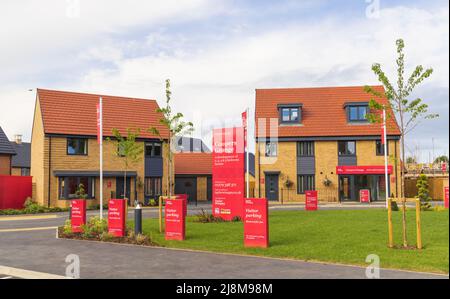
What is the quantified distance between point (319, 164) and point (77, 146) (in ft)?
64.5

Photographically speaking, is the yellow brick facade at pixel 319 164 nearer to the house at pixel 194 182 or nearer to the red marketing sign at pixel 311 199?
the house at pixel 194 182

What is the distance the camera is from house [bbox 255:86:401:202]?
128 ft

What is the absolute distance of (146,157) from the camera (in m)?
39.5

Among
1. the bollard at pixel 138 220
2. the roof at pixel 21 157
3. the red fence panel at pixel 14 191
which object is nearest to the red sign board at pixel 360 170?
the red fence panel at pixel 14 191

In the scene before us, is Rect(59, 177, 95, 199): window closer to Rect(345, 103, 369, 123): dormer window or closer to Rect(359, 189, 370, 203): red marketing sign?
Rect(359, 189, 370, 203): red marketing sign

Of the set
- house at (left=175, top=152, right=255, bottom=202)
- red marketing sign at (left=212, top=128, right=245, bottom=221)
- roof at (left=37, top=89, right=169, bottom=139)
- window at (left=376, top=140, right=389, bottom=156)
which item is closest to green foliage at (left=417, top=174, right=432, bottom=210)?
red marketing sign at (left=212, top=128, right=245, bottom=221)

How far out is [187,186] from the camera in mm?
46625

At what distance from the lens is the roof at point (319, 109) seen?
39.8 m

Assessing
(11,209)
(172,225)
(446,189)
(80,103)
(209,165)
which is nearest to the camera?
(172,225)

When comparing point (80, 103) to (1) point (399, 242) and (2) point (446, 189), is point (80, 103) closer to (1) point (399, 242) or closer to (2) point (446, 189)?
(2) point (446, 189)

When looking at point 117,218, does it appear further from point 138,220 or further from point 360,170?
point 360,170

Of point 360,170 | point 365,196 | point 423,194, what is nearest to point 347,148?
point 360,170
